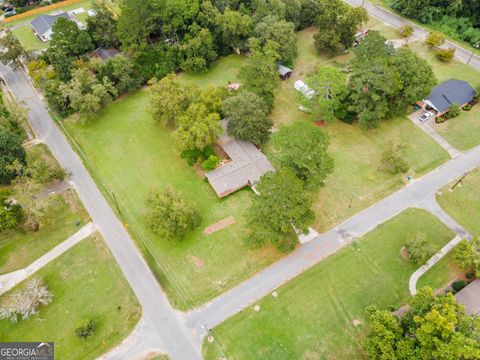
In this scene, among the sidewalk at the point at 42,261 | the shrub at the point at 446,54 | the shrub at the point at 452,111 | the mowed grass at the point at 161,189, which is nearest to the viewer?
the mowed grass at the point at 161,189

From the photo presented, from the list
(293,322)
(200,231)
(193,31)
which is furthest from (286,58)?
(293,322)

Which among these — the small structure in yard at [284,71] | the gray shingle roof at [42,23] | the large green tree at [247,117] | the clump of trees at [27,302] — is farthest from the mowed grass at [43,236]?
the gray shingle roof at [42,23]

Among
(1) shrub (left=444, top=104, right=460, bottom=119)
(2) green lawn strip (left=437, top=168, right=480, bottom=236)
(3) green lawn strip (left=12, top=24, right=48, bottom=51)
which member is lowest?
(3) green lawn strip (left=12, top=24, right=48, bottom=51)

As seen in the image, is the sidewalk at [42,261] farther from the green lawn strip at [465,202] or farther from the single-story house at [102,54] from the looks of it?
the green lawn strip at [465,202]

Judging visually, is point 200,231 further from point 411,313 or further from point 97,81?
point 97,81

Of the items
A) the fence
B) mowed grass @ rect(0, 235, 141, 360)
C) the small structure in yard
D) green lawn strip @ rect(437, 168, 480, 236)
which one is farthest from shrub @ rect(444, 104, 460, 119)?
the fence

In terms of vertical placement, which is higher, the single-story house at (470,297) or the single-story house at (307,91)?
the single-story house at (307,91)

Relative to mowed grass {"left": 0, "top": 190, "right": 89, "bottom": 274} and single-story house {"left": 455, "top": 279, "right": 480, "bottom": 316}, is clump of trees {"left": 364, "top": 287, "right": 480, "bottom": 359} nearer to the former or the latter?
single-story house {"left": 455, "top": 279, "right": 480, "bottom": 316}

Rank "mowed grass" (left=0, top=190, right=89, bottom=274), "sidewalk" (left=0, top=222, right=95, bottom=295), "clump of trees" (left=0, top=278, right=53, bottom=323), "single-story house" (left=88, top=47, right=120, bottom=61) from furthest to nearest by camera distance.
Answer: "single-story house" (left=88, top=47, right=120, bottom=61) → "mowed grass" (left=0, top=190, right=89, bottom=274) → "sidewalk" (left=0, top=222, right=95, bottom=295) → "clump of trees" (left=0, top=278, right=53, bottom=323)
